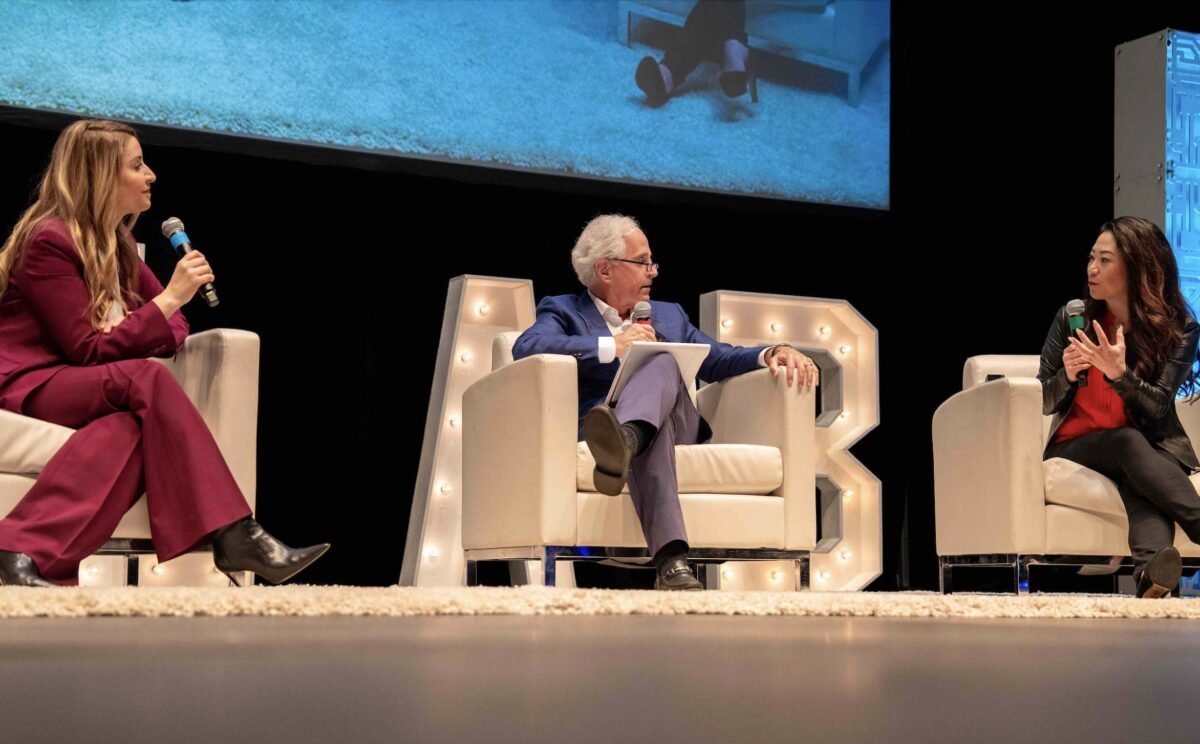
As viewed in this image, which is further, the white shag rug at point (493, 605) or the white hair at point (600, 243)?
the white hair at point (600, 243)

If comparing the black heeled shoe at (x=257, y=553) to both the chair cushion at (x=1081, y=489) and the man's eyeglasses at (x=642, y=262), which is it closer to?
the man's eyeglasses at (x=642, y=262)

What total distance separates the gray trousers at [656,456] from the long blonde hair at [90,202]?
1.14 m

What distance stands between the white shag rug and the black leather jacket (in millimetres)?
1072

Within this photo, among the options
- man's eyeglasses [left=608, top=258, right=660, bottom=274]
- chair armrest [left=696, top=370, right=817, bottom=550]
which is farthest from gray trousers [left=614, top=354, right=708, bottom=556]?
man's eyeglasses [left=608, top=258, right=660, bottom=274]

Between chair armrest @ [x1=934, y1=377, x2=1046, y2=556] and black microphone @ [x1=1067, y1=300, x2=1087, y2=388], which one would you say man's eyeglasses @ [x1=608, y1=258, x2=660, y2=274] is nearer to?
chair armrest @ [x1=934, y1=377, x2=1046, y2=556]

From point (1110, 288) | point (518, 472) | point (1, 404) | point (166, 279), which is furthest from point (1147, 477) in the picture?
point (166, 279)

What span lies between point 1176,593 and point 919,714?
272 centimetres

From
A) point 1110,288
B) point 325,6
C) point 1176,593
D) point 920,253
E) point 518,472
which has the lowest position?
point 1176,593

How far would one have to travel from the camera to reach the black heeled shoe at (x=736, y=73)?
5.03 m

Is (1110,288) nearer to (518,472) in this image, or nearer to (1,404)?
(518,472)

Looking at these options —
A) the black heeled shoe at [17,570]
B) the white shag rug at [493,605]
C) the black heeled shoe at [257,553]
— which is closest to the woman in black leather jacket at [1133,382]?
the white shag rug at [493,605]

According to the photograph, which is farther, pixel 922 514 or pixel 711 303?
pixel 922 514

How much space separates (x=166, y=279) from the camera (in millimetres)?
4320

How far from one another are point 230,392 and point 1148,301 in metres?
2.29
